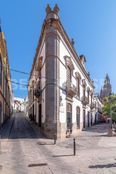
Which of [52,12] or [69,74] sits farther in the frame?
[69,74]

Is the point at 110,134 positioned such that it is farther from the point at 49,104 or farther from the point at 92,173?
the point at 92,173

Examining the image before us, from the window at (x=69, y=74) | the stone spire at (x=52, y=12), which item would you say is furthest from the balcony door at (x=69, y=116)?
the stone spire at (x=52, y=12)

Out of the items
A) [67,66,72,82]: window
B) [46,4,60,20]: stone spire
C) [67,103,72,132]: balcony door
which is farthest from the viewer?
[67,66,72,82]: window

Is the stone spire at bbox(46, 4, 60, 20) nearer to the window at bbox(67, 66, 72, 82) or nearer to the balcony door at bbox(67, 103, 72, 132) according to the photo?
the window at bbox(67, 66, 72, 82)

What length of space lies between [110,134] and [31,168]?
16661 millimetres

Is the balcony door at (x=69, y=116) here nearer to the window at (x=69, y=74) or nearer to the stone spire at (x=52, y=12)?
the window at (x=69, y=74)

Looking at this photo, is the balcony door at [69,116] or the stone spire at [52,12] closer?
the stone spire at [52,12]

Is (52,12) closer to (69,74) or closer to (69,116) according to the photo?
(69,74)

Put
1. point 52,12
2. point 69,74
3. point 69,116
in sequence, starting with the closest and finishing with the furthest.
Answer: point 52,12, point 69,116, point 69,74

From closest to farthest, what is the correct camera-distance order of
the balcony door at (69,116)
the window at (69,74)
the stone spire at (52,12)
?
the stone spire at (52,12), the balcony door at (69,116), the window at (69,74)

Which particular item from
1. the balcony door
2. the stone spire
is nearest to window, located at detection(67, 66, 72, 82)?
the balcony door

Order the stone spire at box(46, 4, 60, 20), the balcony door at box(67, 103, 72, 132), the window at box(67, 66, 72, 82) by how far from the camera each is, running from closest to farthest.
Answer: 1. the stone spire at box(46, 4, 60, 20)
2. the balcony door at box(67, 103, 72, 132)
3. the window at box(67, 66, 72, 82)

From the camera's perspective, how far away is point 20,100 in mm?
108438

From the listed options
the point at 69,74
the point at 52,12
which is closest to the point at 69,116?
the point at 69,74
